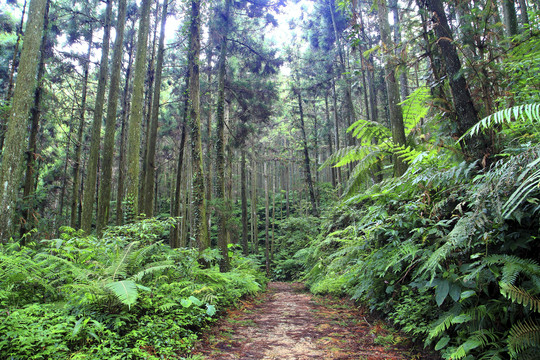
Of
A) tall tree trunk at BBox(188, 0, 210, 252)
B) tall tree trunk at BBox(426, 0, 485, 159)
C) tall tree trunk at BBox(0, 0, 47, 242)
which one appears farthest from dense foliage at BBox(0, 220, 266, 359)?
tall tree trunk at BBox(426, 0, 485, 159)

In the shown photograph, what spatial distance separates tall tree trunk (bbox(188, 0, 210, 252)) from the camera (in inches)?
293

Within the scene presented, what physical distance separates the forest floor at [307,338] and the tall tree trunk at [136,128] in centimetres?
357

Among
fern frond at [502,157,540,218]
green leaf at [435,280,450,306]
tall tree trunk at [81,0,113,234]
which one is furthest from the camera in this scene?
tall tree trunk at [81,0,113,234]

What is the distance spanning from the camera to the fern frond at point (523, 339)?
195 cm

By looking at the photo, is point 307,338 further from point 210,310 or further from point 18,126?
point 18,126

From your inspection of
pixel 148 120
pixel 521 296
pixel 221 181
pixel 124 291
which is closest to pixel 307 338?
pixel 124 291

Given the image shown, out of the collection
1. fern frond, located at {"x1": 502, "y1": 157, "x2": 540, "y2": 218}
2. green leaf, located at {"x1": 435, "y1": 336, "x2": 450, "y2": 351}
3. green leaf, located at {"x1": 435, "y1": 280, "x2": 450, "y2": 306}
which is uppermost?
fern frond, located at {"x1": 502, "y1": 157, "x2": 540, "y2": 218}

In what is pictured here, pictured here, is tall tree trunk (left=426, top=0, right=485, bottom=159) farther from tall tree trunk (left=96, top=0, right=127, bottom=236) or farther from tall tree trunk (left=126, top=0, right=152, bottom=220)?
tall tree trunk (left=96, top=0, right=127, bottom=236)

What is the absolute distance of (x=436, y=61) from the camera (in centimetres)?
400

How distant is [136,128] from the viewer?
A: 23.2 feet

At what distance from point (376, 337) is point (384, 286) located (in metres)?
0.85

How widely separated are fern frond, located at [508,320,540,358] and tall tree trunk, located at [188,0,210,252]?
635 cm

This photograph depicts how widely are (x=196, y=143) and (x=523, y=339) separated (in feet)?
23.5

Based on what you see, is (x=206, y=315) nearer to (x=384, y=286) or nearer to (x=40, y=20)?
(x=384, y=286)
